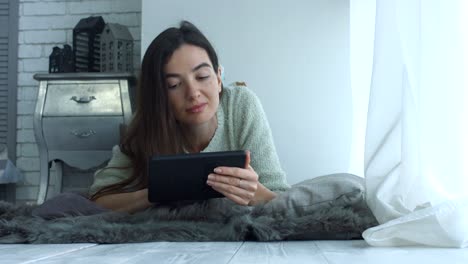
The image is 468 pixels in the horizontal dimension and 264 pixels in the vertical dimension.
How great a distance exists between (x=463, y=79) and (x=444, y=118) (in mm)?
69

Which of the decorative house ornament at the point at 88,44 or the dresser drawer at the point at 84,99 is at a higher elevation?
the decorative house ornament at the point at 88,44

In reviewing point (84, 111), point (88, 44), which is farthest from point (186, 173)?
point (88, 44)

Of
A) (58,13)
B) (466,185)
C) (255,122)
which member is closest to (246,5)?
(255,122)

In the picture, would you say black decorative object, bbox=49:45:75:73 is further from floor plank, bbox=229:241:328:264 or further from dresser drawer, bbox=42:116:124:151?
floor plank, bbox=229:241:328:264

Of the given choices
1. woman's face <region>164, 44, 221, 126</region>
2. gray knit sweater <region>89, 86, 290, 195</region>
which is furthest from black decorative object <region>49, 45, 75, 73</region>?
woman's face <region>164, 44, 221, 126</region>

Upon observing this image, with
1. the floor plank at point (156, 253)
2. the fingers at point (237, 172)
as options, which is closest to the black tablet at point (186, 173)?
the fingers at point (237, 172)

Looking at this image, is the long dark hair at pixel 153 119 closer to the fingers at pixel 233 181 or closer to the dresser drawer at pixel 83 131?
the fingers at pixel 233 181

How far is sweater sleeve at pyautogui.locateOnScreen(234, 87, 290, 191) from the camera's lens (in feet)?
4.97

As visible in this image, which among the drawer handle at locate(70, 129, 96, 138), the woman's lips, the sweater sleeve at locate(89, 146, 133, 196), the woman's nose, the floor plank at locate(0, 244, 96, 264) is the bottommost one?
the floor plank at locate(0, 244, 96, 264)

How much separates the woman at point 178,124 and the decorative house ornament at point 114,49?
1114 mm

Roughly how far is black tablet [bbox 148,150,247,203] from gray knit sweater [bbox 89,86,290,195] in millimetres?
299

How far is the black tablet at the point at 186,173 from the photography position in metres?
1.18

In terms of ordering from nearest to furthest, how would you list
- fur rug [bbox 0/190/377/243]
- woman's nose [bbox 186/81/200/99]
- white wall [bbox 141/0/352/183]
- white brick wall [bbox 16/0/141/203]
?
fur rug [bbox 0/190/377/243] < woman's nose [bbox 186/81/200/99] < white wall [bbox 141/0/352/183] < white brick wall [bbox 16/0/141/203]

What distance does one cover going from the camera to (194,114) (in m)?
1.52
